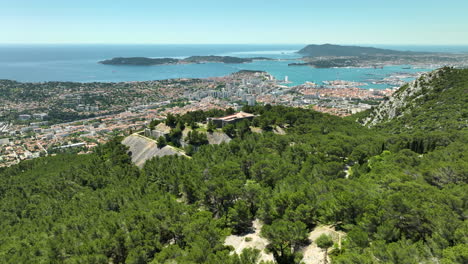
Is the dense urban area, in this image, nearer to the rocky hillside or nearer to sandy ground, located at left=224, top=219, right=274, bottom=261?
the rocky hillside

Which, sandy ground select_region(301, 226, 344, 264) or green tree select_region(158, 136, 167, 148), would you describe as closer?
sandy ground select_region(301, 226, 344, 264)

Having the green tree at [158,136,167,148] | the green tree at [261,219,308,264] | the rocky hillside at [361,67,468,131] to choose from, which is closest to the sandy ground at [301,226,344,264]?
the green tree at [261,219,308,264]

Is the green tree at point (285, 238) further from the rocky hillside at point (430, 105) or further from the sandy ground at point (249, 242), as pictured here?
the rocky hillside at point (430, 105)

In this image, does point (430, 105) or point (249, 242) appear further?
point (430, 105)

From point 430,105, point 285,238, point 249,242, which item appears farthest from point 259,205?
point 430,105

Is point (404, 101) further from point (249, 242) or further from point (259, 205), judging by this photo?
point (249, 242)

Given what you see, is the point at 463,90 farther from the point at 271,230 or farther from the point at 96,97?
the point at 96,97

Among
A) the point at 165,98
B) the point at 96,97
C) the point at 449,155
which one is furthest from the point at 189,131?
the point at 96,97

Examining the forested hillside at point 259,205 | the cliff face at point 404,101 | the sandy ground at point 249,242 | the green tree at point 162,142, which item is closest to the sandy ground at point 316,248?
the forested hillside at point 259,205
